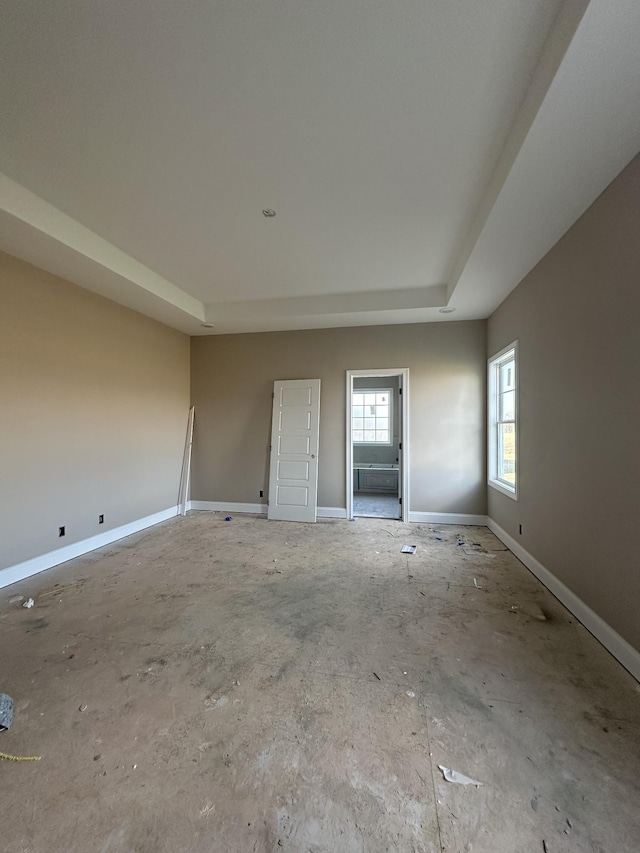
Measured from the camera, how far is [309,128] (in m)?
2.10

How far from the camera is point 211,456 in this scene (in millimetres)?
5754

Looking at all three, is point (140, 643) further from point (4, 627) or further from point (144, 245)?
point (144, 245)

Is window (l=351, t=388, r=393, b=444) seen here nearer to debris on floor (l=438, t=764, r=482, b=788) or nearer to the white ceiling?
the white ceiling

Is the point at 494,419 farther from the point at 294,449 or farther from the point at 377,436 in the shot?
the point at 377,436

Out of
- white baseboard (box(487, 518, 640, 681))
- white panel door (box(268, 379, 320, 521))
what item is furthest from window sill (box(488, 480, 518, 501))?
white panel door (box(268, 379, 320, 521))

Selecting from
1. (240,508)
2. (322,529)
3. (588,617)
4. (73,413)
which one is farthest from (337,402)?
(588,617)

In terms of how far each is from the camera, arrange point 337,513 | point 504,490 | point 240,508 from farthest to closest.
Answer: point 240,508 < point 337,513 < point 504,490

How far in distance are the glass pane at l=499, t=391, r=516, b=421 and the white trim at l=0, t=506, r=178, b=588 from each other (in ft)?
15.5

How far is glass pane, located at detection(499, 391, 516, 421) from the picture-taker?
410cm

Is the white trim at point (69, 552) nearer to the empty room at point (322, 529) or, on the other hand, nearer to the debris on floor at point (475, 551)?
the empty room at point (322, 529)

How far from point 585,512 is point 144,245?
429 cm

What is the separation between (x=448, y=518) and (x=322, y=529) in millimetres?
1774

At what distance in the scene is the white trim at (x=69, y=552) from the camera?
316cm

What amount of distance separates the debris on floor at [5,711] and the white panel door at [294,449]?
3714 millimetres
